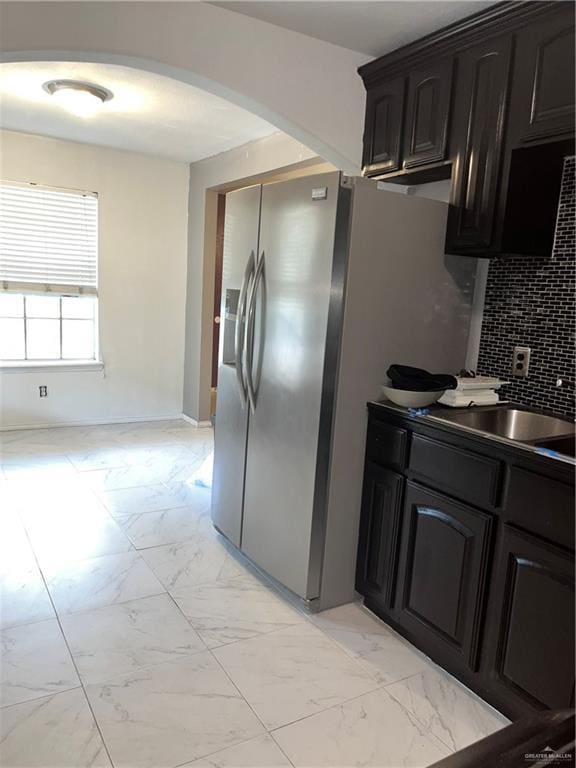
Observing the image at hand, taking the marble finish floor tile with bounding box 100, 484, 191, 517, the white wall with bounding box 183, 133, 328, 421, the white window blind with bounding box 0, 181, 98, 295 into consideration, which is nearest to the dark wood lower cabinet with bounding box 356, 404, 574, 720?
the marble finish floor tile with bounding box 100, 484, 191, 517

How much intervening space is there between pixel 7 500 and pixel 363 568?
2251mm

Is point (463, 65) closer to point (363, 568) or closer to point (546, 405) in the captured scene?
point (546, 405)

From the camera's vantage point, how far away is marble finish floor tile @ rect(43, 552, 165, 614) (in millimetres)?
2395

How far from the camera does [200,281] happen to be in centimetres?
520

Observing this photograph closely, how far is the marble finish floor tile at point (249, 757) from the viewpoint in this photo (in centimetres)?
161

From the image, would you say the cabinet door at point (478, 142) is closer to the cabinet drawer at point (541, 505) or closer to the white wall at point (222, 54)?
the white wall at point (222, 54)

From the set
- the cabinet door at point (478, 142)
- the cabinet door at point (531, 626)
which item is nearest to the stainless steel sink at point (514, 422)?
the cabinet door at point (531, 626)

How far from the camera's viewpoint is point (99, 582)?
2.55 metres

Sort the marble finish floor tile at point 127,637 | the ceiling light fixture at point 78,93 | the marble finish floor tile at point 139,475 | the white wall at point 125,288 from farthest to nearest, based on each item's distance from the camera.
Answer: the white wall at point 125,288, the marble finish floor tile at point 139,475, the ceiling light fixture at point 78,93, the marble finish floor tile at point 127,637

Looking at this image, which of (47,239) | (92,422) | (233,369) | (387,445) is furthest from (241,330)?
(92,422)

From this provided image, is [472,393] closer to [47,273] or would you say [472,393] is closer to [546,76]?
[546,76]

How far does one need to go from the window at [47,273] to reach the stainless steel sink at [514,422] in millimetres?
3862

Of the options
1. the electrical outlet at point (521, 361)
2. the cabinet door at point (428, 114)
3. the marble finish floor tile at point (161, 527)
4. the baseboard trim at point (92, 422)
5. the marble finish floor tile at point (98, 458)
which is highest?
the cabinet door at point (428, 114)

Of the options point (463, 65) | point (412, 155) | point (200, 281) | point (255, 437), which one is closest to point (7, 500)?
point (255, 437)
